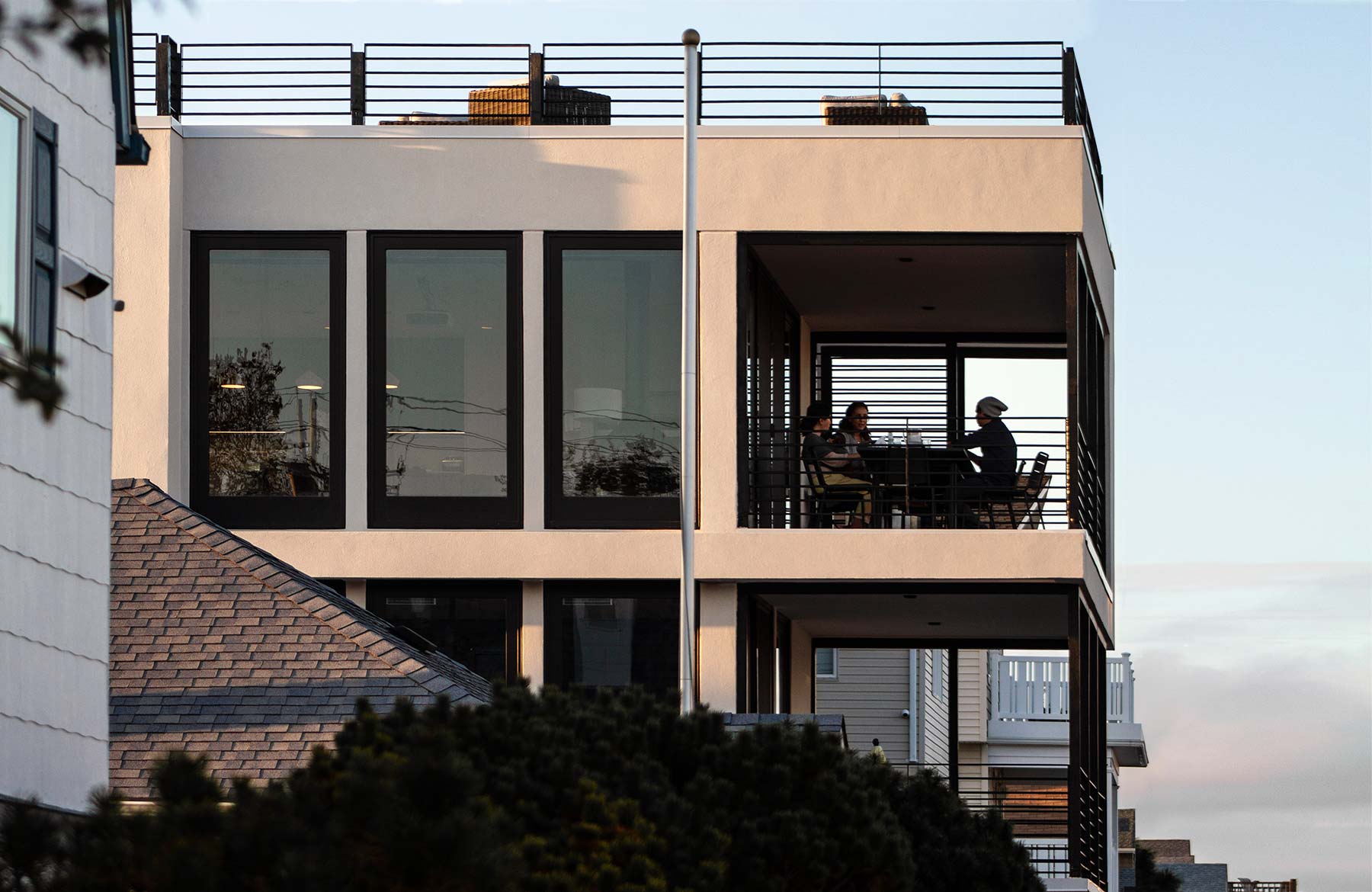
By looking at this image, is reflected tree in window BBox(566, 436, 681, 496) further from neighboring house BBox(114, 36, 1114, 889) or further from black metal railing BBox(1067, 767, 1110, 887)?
black metal railing BBox(1067, 767, 1110, 887)

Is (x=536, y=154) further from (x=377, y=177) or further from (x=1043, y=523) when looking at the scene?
(x=1043, y=523)

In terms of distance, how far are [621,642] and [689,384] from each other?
2357 mm

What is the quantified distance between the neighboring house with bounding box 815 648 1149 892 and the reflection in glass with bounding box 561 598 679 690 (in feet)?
45.6

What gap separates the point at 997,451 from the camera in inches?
742

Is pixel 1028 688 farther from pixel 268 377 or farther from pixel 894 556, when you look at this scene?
pixel 268 377

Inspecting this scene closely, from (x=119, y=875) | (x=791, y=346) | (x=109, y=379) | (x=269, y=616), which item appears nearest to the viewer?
(x=119, y=875)

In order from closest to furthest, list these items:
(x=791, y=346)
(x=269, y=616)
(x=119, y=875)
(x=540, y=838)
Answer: (x=119, y=875)
(x=540, y=838)
(x=269, y=616)
(x=791, y=346)

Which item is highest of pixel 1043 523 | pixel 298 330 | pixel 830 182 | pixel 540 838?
pixel 830 182

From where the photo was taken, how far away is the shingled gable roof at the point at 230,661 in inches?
517

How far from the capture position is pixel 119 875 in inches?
196

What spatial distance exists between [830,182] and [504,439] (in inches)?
142

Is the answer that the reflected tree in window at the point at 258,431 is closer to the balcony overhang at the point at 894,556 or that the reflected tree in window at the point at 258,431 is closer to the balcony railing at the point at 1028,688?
the balcony overhang at the point at 894,556

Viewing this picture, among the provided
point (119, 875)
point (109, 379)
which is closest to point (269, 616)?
point (109, 379)

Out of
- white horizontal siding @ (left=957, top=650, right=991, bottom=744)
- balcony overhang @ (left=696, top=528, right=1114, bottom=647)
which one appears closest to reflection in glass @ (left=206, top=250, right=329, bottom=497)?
balcony overhang @ (left=696, top=528, right=1114, bottom=647)
